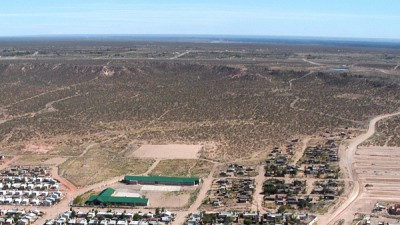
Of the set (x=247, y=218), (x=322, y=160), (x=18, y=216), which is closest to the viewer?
(x=247, y=218)

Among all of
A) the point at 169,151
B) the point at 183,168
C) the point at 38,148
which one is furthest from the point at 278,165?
the point at 38,148

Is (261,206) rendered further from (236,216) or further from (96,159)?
(96,159)

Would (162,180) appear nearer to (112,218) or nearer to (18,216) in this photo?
(112,218)

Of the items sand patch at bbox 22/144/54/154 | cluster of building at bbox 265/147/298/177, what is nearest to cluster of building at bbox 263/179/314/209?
cluster of building at bbox 265/147/298/177

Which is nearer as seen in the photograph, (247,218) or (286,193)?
(247,218)

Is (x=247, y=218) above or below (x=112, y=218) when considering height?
above

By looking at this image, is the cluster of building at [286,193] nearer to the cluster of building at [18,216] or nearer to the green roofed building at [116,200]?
the green roofed building at [116,200]

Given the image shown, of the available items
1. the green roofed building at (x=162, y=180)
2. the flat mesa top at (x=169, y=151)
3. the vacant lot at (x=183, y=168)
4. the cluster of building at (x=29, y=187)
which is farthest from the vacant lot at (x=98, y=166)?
the green roofed building at (x=162, y=180)
